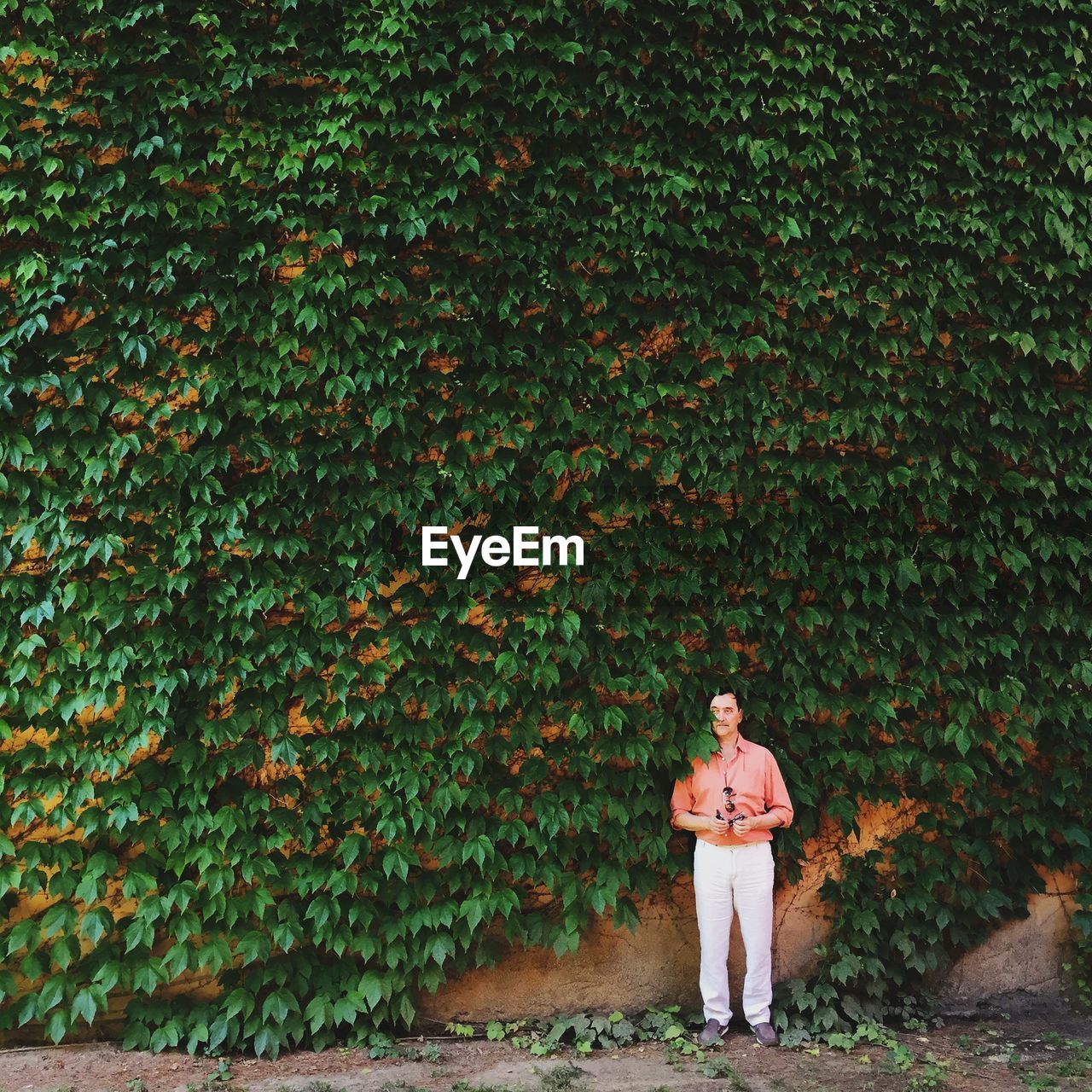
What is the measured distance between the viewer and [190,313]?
416 centimetres

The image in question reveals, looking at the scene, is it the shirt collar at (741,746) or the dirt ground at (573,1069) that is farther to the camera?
the shirt collar at (741,746)

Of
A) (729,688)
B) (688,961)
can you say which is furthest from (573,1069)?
(729,688)

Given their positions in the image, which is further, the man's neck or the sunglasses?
the man's neck

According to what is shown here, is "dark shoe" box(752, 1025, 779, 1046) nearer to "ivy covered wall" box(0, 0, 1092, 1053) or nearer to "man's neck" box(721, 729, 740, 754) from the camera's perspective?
"ivy covered wall" box(0, 0, 1092, 1053)

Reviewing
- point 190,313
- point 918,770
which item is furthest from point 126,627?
point 918,770

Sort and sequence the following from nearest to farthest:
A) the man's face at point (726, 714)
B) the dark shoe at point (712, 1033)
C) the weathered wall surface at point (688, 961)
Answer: the dark shoe at point (712, 1033)
the man's face at point (726, 714)
the weathered wall surface at point (688, 961)

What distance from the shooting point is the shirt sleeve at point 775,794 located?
4.06 metres

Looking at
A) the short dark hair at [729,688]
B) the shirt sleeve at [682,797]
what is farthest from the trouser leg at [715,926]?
the short dark hair at [729,688]

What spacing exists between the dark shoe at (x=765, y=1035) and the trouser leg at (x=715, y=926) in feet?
0.47

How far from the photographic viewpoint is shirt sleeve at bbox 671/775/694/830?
4.14m

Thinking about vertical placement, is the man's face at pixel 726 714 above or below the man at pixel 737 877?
above

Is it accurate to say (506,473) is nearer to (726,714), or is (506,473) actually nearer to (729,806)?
(726,714)

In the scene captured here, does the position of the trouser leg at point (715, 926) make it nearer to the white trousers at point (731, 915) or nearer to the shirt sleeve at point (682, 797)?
the white trousers at point (731, 915)

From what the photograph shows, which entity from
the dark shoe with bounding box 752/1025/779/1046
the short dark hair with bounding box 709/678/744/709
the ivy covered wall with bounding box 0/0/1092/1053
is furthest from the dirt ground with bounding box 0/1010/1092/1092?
the short dark hair with bounding box 709/678/744/709
